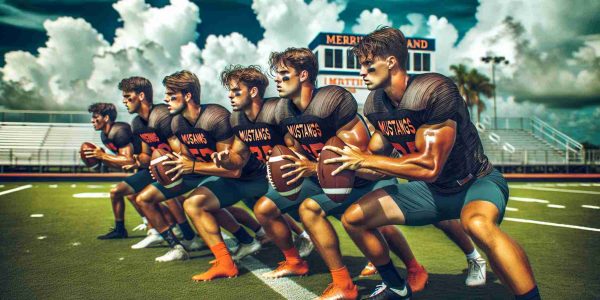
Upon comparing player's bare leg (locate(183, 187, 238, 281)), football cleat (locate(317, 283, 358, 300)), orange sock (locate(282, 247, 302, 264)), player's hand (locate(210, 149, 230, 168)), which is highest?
player's hand (locate(210, 149, 230, 168))

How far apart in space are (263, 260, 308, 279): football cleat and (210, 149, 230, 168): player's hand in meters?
1.04

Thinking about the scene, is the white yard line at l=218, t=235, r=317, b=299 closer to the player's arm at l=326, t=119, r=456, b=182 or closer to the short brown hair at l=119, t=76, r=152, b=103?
the player's arm at l=326, t=119, r=456, b=182

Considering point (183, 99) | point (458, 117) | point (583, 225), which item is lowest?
point (583, 225)

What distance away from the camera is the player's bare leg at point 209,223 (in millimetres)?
4285

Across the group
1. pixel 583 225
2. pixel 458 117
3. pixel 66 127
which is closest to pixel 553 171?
pixel 583 225

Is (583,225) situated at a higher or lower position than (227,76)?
lower

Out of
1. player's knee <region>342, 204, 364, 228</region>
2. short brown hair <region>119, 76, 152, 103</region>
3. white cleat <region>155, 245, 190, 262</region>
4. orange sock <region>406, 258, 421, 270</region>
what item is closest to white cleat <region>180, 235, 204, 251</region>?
white cleat <region>155, 245, 190, 262</region>

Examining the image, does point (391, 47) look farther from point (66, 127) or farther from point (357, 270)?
point (66, 127)

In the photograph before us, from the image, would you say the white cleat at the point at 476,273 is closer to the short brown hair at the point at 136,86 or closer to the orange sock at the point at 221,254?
the orange sock at the point at 221,254

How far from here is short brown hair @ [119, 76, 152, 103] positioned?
575cm

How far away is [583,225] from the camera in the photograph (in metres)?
7.35

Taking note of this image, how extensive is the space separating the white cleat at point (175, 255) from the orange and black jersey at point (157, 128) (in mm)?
1208

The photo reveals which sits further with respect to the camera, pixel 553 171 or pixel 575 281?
pixel 553 171

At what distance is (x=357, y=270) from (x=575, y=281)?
1.79 m
